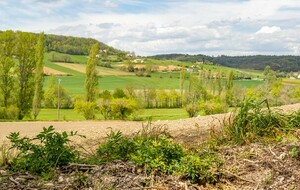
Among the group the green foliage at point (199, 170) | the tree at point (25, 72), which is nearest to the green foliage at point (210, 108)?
the tree at point (25, 72)

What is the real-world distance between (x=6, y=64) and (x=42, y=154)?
114ft

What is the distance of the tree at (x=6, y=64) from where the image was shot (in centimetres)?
3678

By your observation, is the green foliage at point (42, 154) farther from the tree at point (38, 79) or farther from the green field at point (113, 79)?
the green field at point (113, 79)

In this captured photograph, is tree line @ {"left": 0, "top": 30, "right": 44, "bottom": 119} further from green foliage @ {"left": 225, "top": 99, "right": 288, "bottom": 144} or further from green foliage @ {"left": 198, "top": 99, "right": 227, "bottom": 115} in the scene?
green foliage @ {"left": 225, "top": 99, "right": 288, "bottom": 144}

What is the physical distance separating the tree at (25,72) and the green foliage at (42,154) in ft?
112

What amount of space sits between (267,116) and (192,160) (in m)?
2.09

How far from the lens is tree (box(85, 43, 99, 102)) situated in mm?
42719

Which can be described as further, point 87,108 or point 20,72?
point 87,108

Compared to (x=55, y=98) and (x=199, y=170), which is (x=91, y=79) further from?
(x=199, y=170)

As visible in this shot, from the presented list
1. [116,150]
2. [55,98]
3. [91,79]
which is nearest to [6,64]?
[91,79]

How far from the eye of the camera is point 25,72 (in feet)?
123

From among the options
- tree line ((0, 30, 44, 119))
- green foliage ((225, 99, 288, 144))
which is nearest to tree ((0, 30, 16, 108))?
tree line ((0, 30, 44, 119))

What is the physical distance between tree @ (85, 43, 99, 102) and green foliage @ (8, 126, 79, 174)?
38612 millimetres

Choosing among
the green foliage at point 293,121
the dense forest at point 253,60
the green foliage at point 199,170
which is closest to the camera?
the green foliage at point 199,170
